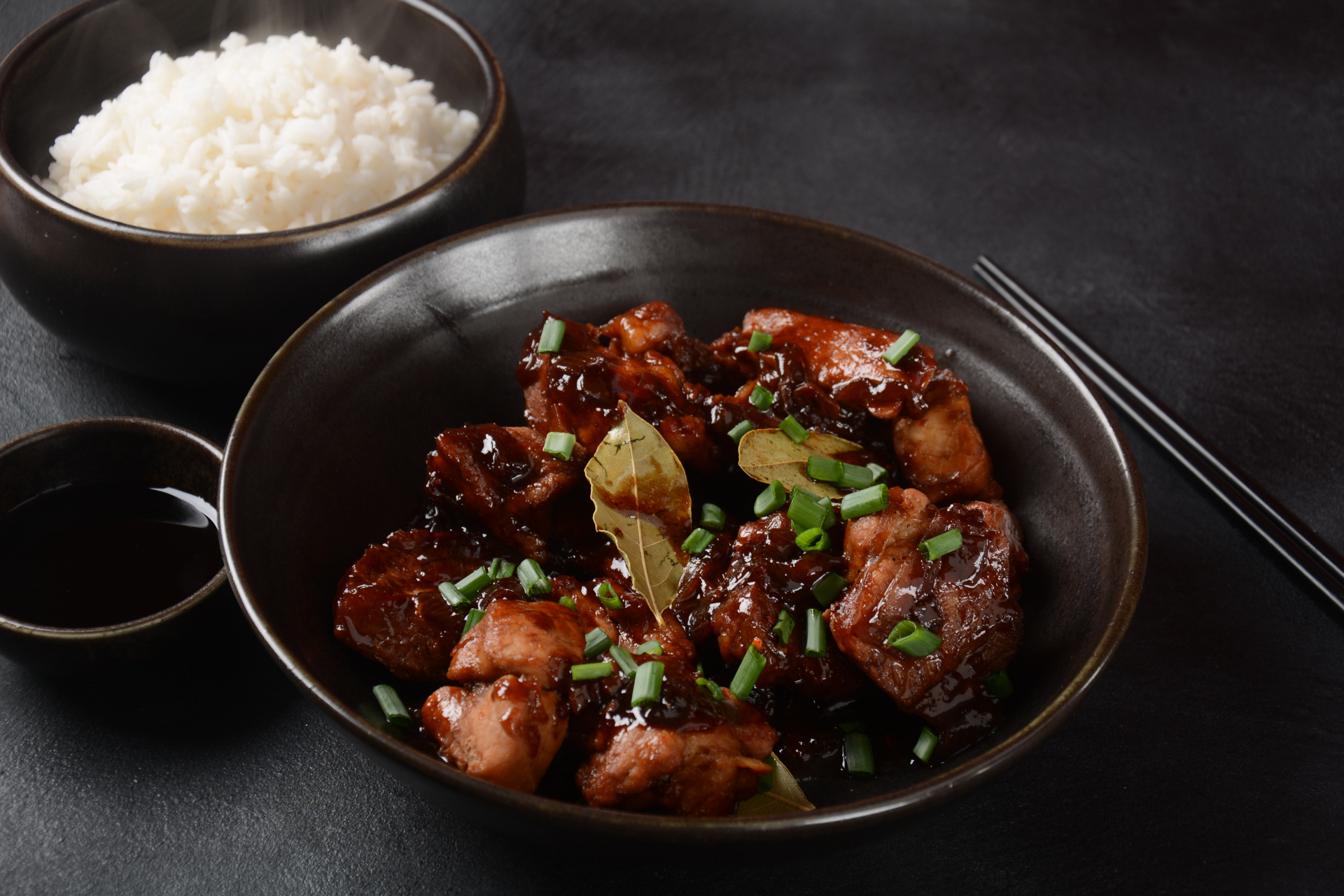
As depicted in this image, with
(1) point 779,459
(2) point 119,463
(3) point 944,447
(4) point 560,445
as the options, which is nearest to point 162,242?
(2) point 119,463

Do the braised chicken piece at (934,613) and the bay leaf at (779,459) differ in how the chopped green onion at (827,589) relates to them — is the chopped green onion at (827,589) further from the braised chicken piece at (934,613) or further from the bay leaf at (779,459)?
the bay leaf at (779,459)

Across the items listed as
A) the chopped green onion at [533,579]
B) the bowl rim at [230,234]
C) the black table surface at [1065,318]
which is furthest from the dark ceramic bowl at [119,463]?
the chopped green onion at [533,579]

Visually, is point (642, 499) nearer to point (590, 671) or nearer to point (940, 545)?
point (590, 671)

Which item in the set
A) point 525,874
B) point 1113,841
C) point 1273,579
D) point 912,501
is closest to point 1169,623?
point 1273,579

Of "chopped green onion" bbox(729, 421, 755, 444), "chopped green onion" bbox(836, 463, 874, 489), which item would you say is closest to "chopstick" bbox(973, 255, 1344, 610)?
"chopped green onion" bbox(836, 463, 874, 489)

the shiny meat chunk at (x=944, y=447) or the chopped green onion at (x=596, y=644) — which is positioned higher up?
the shiny meat chunk at (x=944, y=447)

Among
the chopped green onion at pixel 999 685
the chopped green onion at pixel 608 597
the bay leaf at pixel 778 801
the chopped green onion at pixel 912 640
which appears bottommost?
the bay leaf at pixel 778 801
